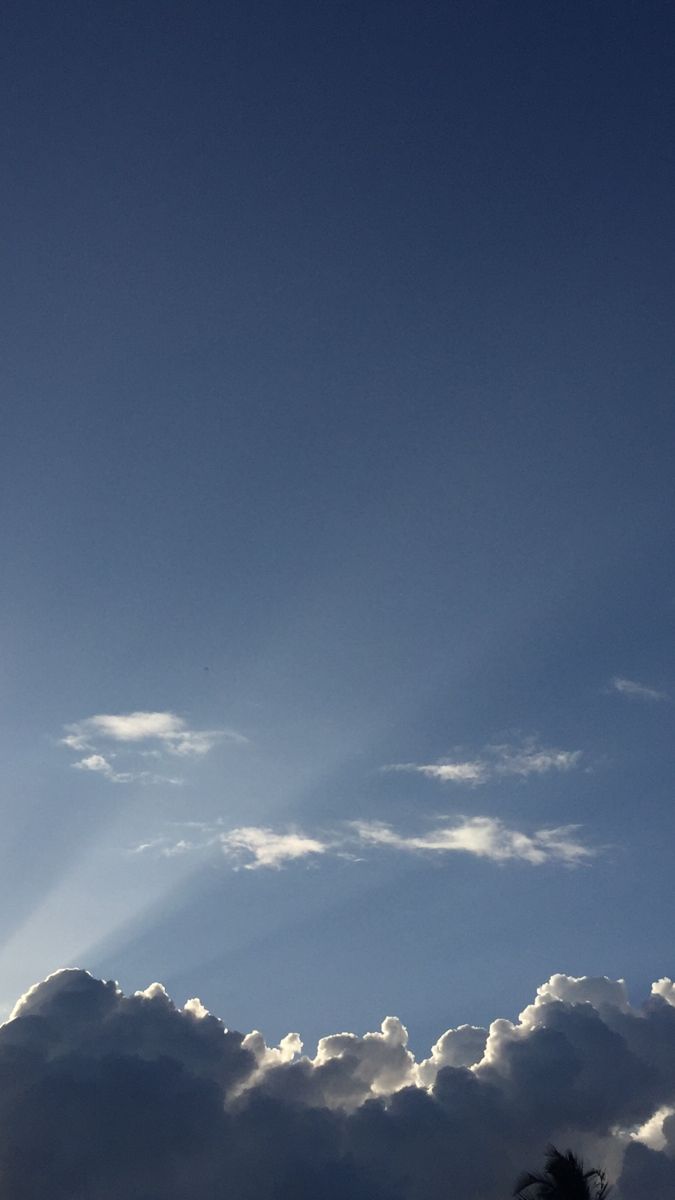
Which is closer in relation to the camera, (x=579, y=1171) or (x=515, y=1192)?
(x=515, y=1192)

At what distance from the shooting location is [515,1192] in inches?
3007

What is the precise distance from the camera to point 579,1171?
81.8 metres

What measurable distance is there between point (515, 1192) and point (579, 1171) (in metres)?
8.13
